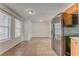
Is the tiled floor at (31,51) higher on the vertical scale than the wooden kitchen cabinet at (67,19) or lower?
lower

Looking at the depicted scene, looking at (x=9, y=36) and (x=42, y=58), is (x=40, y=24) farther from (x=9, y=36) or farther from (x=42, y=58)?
(x=42, y=58)

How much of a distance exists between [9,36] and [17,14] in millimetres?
832

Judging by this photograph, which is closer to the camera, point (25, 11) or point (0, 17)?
point (0, 17)

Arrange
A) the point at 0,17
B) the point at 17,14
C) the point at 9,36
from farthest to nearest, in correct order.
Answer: the point at 9,36 < the point at 17,14 < the point at 0,17

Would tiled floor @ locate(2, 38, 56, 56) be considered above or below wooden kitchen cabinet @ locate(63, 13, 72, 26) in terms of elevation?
below

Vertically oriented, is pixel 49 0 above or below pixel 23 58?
above

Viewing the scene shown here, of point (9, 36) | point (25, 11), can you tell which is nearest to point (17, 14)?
point (25, 11)

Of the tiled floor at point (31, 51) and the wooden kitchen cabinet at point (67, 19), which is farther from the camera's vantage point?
the wooden kitchen cabinet at point (67, 19)

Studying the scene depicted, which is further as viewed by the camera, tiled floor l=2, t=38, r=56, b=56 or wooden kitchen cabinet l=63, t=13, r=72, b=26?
wooden kitchen cabinet l=63, t=13, r=72, b=26

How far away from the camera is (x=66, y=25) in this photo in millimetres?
2775

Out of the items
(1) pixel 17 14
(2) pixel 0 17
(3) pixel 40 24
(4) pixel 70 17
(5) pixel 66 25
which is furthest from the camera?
(3) pixel 40 24

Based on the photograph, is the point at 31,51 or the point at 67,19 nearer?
the point at 67,19

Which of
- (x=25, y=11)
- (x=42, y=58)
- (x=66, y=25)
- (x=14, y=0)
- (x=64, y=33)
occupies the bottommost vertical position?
(x=42, y=58)

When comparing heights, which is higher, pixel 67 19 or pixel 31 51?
pixel 67 19
